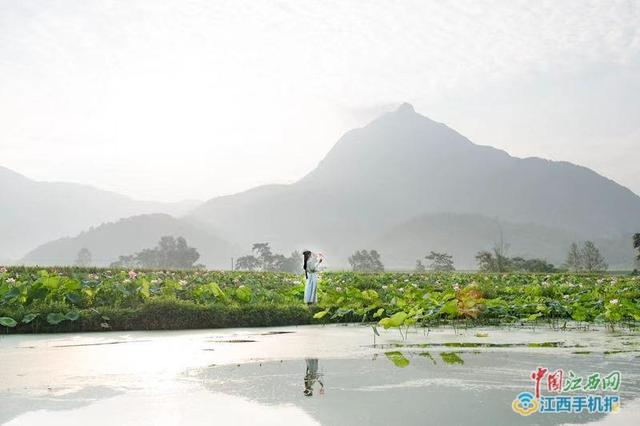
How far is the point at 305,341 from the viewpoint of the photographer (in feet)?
28.3

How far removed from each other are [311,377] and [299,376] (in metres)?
0.12

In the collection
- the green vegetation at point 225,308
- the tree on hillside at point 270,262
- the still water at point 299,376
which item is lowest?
the still water at point 299,376

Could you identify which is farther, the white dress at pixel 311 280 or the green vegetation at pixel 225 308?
the white dress at pixel 311 280

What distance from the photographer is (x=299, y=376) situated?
5.92 m

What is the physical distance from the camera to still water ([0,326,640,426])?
4445 mm

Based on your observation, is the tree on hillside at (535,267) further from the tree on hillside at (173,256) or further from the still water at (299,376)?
the tree on hillside at (173,256)

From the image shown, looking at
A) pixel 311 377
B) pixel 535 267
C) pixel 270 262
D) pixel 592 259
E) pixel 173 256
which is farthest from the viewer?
pixel 173 256

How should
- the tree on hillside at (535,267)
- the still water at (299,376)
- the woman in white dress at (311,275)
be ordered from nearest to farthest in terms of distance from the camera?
the still water at (299,376)
the woman in white dress at (311,275)
the tree on hillside at (535,267)

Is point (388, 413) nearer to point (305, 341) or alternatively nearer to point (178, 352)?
point (178, 352)

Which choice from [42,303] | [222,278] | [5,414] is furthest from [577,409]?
[222,278]

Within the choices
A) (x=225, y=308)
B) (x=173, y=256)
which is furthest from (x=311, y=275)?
(x=173, y=256)

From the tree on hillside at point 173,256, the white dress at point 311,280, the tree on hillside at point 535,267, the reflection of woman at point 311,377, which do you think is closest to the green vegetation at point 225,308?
the white dress at point 311,280

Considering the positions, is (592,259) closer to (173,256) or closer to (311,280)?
(173,256)

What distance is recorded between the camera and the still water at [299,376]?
445 cm
